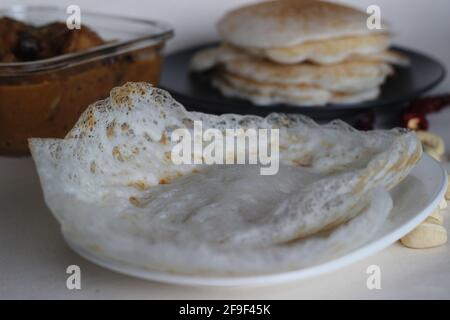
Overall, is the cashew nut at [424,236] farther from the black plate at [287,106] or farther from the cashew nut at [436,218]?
the black plate at [287,106]

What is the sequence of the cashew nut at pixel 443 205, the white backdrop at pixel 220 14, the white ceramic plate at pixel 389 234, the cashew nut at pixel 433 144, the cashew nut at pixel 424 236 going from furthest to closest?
the white backdrop at pixel 220 14
the cashew nut at pixel 433 144
the cashew nut at pixel 443 205
the cashew nut at pixel 424 236
the white ceramic plate at pixel 389 234

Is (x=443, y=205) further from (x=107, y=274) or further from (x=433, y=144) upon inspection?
(x=107, y=274)

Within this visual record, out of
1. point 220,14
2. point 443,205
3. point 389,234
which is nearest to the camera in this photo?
point 389,234

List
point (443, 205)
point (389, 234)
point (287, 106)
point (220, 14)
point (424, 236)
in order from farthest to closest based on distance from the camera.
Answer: point (220, 14)
point (287, 106)
point (443, 205)
point (424, 236)
point (389, 234)

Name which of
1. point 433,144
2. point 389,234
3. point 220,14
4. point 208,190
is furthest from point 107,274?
point 220,14

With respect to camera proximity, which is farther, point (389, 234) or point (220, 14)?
point (220, 14)

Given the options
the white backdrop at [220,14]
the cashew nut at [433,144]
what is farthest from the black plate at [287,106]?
the white backdrop at [220,14]

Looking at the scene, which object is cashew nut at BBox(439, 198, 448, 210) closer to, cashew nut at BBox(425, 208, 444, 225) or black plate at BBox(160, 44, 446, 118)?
cashew nut at BBox(425, 208, 444, 225)
